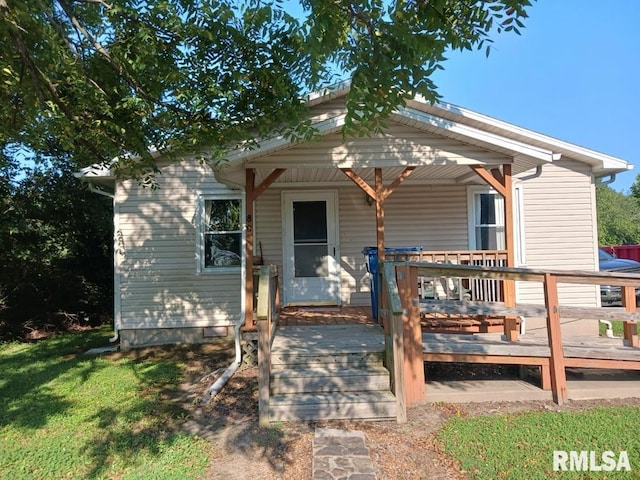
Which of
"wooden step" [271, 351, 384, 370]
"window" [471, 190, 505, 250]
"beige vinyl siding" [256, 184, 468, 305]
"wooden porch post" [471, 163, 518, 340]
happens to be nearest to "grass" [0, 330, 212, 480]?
"wooden step" [271, 351, 384, 370]

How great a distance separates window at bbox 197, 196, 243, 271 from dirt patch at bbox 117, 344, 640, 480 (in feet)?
9.32

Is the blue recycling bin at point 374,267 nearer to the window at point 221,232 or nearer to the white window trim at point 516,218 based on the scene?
the white window trim at point 516,218

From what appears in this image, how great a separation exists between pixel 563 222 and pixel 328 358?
240 inches

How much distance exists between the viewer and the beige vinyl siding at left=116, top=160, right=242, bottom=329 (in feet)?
25.6

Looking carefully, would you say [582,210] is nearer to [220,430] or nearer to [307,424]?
[307,424]

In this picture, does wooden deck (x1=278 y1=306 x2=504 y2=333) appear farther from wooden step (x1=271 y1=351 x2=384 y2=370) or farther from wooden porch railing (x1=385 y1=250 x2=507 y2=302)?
wooden step (x1=271 y1=351 x2=384 y2=370)

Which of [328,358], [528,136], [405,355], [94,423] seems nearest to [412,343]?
[405,355]

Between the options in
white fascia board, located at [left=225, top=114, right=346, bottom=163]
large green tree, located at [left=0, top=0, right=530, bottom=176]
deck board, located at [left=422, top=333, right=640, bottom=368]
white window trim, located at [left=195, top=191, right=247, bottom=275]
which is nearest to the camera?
large green tree, located at [left=0, top=0, right=530, bottom=176]

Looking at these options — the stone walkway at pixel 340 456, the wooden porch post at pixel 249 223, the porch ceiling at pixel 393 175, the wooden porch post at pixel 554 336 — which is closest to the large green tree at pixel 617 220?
the porch ceiling at pixel 393 175

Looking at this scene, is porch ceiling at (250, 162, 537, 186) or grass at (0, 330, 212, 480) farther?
porch ceiling at (250, 162, 537, 186)

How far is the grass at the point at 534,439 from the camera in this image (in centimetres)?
329

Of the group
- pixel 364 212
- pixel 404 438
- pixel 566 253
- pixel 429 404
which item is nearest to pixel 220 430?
pixel 404 438

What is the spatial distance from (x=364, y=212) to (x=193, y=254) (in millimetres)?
3416

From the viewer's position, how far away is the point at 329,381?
14.9 feet
